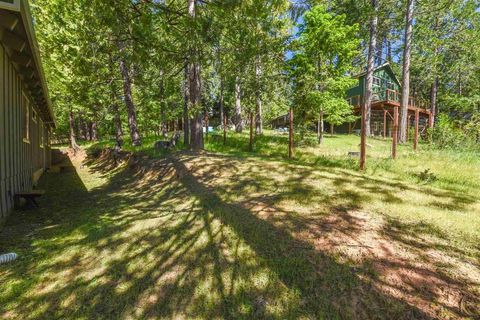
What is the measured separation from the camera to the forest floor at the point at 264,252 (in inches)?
106

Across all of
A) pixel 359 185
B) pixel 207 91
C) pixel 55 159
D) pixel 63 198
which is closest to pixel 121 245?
pixel 359 185

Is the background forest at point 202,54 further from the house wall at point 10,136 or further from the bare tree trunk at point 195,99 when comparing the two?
the house wall at point 10,136

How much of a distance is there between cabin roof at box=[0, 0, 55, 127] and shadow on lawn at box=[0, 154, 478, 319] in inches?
146

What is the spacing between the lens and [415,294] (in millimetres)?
2568

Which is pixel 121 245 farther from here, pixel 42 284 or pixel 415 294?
pixel 415 294

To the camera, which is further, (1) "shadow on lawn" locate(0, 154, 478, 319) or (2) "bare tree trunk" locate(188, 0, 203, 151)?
(2) "bare tree trunk" locate(188, 0, 203, 151)

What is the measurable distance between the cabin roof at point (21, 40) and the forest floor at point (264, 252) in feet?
12.2

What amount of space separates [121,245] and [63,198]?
5.30m

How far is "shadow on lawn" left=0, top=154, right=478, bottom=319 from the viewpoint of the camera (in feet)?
8.91

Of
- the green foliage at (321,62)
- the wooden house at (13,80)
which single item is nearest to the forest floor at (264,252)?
the wooden house at (13,80)

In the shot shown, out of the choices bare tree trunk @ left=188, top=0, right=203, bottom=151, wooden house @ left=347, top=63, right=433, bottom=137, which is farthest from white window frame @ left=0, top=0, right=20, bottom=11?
wooden house @ left=347, top=63, right=433, bottom=137

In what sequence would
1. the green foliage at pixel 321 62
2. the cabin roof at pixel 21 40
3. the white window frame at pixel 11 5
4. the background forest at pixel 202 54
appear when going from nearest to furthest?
the white window frame at pixel 11 5
the cabin roof at pixel 21 40
the background forest at pixel 202 54
the green foliage at pixel 321 62

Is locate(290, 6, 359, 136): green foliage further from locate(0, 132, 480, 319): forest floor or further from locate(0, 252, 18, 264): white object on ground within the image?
locate(0, 252, 18, 264): white object on ground

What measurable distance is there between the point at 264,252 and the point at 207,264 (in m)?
0.76
